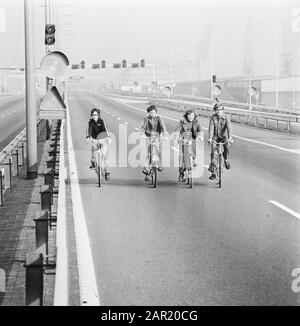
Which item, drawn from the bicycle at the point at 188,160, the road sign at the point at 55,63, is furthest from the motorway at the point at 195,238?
the road sign at the point at 55,63

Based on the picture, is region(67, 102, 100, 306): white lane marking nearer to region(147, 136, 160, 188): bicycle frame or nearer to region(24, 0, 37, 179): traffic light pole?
region(147, 136, 160, 188): bicycle frame

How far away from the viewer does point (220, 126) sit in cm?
1645

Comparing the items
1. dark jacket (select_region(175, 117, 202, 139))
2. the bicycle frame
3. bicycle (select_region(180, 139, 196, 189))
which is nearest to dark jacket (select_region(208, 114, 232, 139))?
dark jacket (select_region(175, 117, 202, 139))

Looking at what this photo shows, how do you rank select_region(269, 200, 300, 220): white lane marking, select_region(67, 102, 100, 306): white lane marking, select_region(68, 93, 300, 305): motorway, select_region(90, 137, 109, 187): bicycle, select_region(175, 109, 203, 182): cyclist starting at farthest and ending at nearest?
select_region(90, 137, 109, 187): bicycle < select_region(175, 109, 203, 182): cyclist < select_region(269, 200, 300, 220): white lane marking < select_region(68, 93, 300, 305): motorway < select_region(67, 102, 100, 306): white lane marking

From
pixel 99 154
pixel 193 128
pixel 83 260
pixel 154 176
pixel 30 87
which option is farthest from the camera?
pixel 30 87

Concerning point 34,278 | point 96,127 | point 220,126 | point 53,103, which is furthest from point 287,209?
point 34,278

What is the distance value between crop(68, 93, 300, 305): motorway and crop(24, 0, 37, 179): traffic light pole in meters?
1.23

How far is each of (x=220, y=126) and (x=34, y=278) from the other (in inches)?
428

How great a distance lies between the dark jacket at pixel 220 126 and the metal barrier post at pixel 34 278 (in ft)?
34.8

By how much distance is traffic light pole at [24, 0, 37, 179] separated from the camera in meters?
17.2

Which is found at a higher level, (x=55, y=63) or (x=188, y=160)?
(x=55, y=63)

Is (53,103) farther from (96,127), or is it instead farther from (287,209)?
(287,209)
